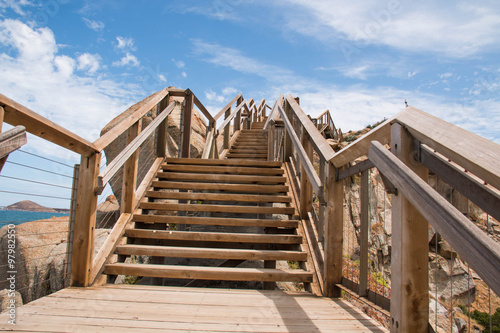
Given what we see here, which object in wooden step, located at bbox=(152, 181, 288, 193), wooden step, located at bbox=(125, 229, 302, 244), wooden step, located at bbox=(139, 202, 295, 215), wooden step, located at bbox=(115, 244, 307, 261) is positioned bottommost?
wooden step, located at bbox=(115, 244, 307, 261)

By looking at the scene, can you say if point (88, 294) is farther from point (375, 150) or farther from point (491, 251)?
point (491, 251)

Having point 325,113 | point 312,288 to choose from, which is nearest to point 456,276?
point 325,113

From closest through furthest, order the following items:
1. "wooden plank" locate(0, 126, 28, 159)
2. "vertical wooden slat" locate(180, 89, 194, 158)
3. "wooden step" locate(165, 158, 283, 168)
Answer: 1. "wooden plank" locate(0, 126, 28, 159)
2. "wooden step" locate(165, 158, 283, 168)
3. "vertical wooden slat" locate(180, 89, 194, 158)

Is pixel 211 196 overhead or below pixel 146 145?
below

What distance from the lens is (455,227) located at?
0.98 meters

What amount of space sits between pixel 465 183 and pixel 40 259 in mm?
5371

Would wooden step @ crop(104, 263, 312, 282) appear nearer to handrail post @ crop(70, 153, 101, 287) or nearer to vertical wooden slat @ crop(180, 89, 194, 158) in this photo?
handrail post @ crop(70, 153, 101, 287)

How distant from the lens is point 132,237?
3.27m

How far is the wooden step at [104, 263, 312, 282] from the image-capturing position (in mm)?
2729

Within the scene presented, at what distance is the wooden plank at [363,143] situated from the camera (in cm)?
173

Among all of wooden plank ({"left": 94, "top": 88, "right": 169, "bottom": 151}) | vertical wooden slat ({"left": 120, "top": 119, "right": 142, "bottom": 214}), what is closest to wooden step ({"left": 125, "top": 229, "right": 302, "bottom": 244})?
vertical wooden slat ({"left": 120, "top": 119, "right": 142, "bottom": 214})

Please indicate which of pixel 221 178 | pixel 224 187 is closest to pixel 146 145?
pixel 221 178

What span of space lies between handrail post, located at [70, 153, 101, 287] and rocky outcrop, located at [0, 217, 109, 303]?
147 centimetres

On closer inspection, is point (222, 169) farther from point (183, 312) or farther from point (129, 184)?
point (183, 312)
